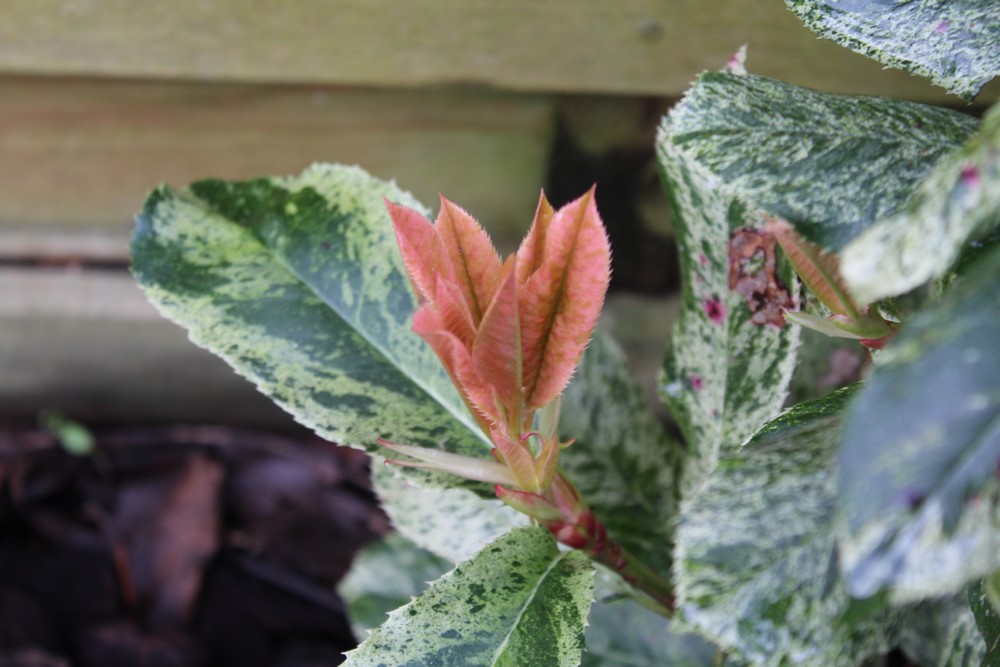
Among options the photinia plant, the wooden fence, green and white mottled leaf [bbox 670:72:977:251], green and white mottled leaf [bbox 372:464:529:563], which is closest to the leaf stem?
the photinia plant

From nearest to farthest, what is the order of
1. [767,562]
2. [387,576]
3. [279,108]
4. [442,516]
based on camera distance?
[767,562] → [442,516] → [387,576] → [279,108]

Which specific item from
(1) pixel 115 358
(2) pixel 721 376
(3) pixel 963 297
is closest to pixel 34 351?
(1) pixel 115 358

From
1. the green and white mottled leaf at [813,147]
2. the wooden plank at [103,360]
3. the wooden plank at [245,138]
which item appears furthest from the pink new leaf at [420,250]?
the wooden plank at [103,360]

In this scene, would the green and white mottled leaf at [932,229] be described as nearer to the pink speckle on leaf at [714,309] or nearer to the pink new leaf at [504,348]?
the pink new leaf at [504,348]

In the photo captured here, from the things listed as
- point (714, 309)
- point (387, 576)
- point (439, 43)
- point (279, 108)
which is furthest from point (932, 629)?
point (279, 108)

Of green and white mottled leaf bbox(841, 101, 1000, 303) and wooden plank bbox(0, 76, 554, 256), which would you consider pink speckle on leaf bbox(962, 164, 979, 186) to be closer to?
green and white mottled leaf bbox(841, 101, 1000, 303)

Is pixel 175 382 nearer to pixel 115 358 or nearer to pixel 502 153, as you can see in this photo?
pixel 115 358

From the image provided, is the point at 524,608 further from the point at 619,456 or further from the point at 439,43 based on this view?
the point at 439,43

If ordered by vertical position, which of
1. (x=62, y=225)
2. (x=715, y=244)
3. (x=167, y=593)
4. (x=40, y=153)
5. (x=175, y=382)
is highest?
(x=715, y=244)
